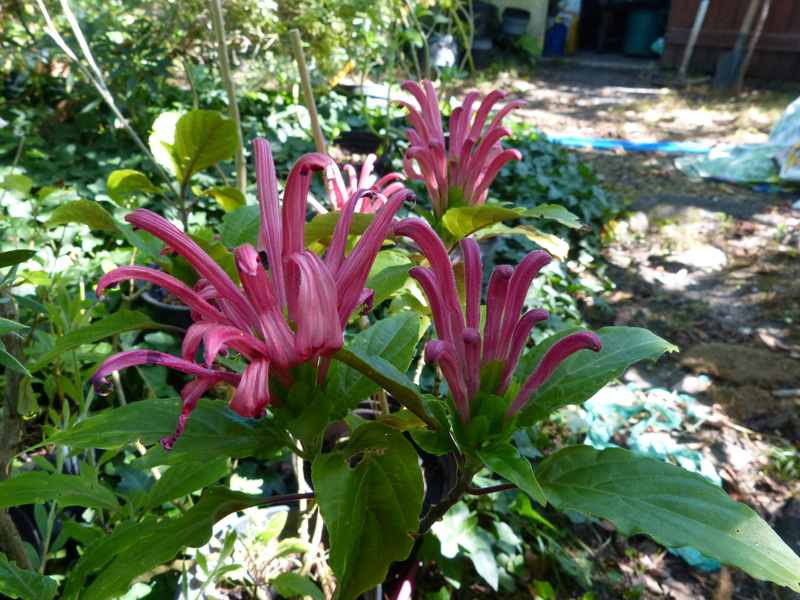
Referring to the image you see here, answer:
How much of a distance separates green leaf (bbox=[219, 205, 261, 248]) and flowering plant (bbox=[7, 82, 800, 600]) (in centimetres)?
38

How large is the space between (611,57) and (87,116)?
412 inches

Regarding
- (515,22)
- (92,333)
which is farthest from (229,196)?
(515,22)

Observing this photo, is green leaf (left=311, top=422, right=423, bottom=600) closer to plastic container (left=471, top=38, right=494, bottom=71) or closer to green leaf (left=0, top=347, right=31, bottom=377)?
green leaf (left=0, top=347, right=31, bottom=377)

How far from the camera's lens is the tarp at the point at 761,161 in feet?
16.8

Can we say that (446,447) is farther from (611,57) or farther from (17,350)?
(611,57)

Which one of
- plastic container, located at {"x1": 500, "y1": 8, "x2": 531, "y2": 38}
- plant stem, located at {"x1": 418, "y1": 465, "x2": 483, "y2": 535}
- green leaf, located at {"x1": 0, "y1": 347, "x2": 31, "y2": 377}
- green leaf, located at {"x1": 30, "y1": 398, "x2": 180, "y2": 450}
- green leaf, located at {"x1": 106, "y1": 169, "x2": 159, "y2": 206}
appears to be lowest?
plastic container, located at {"x1": 500, "y1": 8, "x2": 531, "y2": 38}

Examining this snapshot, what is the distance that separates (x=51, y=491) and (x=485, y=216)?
82cm

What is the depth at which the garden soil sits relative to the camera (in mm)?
1961

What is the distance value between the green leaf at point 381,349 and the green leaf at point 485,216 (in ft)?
0.99

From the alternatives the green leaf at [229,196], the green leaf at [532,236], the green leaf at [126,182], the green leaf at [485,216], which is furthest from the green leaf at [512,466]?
the green leaf at [126,182]

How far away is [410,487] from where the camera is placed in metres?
0.66

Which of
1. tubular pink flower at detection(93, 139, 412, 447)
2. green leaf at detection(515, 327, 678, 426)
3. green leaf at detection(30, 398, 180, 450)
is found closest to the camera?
tubular pink flower at detection(93, 139, 412, 447)

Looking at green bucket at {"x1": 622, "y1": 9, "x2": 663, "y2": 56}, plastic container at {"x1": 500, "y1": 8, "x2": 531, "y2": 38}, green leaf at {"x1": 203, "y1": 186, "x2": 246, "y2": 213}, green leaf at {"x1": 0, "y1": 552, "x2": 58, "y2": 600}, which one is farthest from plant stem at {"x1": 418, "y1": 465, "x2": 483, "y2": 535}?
green bucket at {"x1": 622, "y1": 9, "x2": 663, "y2": 56}

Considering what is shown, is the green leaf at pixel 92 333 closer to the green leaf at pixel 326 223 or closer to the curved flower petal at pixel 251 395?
the green leaf at pixel 326 223
